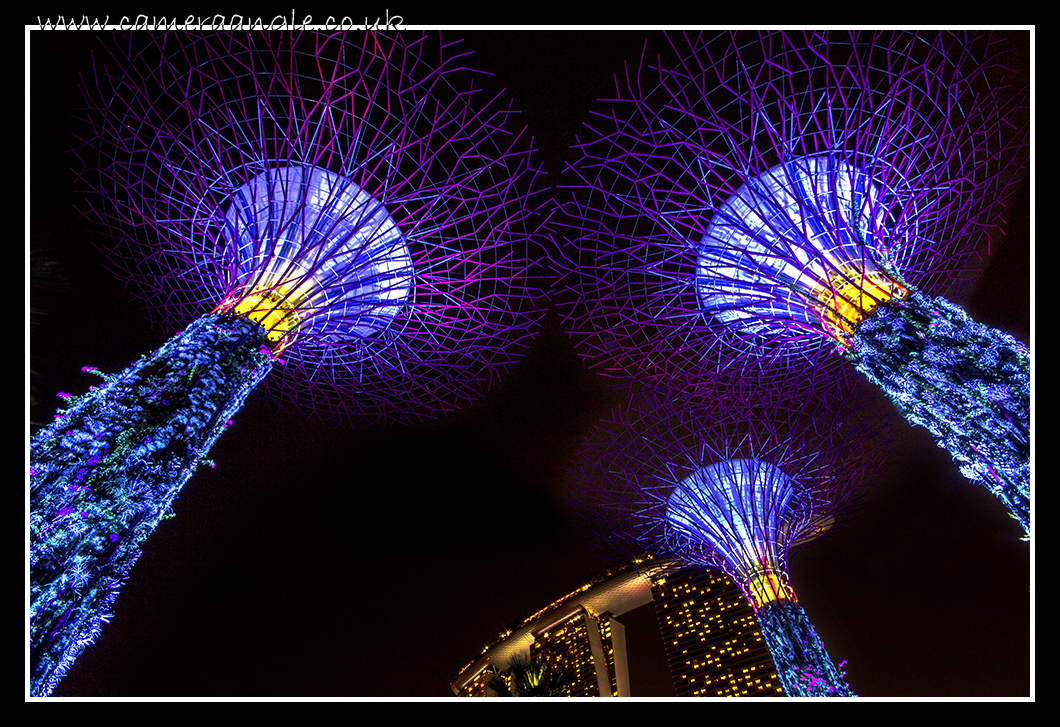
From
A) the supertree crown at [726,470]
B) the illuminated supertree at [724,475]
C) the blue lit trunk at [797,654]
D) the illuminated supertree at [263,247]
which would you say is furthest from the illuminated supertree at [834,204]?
the blue lit trunk at [797,654]

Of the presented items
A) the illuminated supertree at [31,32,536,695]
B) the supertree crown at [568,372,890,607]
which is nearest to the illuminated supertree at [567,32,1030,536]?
the illuminated supertree at [31,32,536,695]

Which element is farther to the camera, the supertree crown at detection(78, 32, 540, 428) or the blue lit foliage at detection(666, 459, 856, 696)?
the blue lit foliage at detection(666, 459, 856, 696)

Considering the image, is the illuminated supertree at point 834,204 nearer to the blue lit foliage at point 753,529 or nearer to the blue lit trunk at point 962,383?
the blue lit trunk at point 962,383

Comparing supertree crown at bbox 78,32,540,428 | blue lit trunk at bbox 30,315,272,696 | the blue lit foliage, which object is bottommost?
blue lit trunk at bbox 30,315,272,696

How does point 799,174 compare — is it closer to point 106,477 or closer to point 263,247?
point 263,247

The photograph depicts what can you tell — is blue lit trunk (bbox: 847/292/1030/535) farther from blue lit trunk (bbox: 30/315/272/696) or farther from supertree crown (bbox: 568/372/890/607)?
blue lit trunk (bbox: 30/315/272/696)

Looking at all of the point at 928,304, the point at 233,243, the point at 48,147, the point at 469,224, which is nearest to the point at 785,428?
the point at 928,304

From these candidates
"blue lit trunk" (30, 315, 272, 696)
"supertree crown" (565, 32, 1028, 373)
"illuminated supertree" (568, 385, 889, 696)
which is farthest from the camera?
"illuminated supertree" (568, 385, 889, 696)
